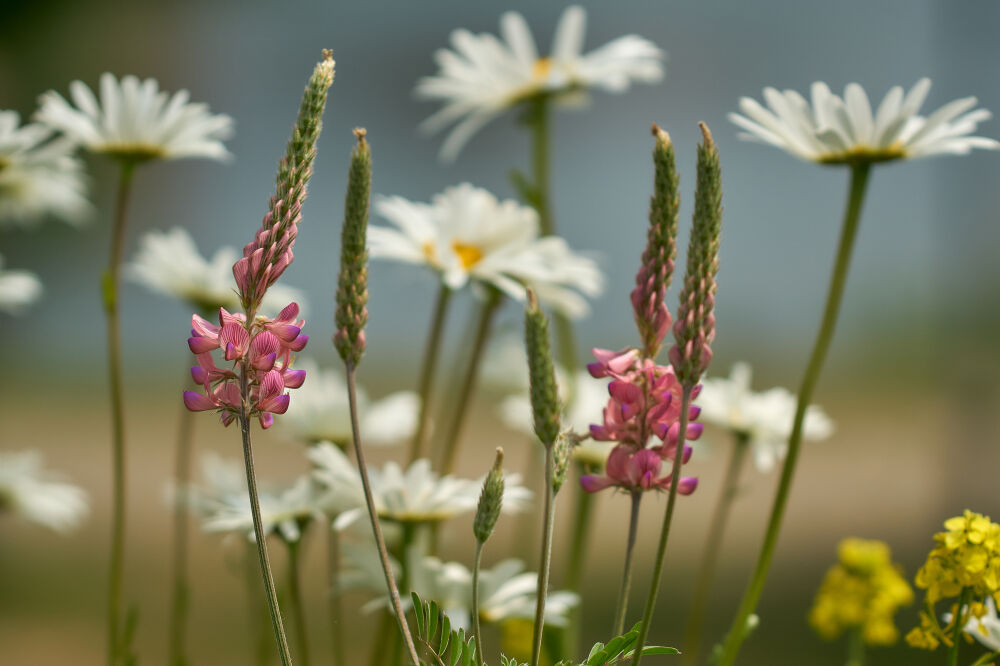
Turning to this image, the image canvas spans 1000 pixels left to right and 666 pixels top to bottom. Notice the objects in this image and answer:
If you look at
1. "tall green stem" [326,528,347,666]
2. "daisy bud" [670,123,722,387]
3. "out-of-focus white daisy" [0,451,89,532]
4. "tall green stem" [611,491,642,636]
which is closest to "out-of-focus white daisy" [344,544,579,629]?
"tall green stem" [326,528,347,666]

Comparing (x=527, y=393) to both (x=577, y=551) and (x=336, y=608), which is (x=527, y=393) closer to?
(x=577, y=551)

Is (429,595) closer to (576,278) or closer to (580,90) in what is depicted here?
(576,278)

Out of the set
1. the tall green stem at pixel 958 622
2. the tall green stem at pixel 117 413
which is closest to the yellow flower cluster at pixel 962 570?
the tall green stem at pixel 958 622

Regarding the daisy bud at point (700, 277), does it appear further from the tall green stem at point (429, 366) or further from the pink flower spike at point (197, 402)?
the tall green stem at point (429, 366)

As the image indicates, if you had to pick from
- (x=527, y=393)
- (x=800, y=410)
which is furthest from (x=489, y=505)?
(x=527, y=393)

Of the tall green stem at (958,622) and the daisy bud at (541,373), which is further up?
the daisy bud at (541,373)

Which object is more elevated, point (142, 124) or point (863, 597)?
point (142, 124)

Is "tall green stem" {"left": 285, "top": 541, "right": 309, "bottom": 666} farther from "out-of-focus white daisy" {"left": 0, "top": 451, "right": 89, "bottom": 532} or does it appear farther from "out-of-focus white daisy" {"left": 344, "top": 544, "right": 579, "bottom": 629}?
"out-of-focus white daisy" {"left": 0, "top": 451, "right": 89, "bottom": 532}
